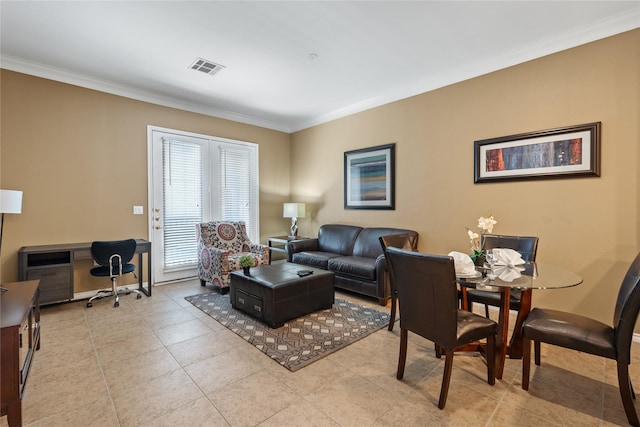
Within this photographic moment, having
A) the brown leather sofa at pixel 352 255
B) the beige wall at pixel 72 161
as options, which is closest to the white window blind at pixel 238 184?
the beige wall at pixel 72 161

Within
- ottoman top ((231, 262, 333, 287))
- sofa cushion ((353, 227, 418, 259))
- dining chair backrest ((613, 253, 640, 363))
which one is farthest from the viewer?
sofa cushion ((353, 227, 418, 259))

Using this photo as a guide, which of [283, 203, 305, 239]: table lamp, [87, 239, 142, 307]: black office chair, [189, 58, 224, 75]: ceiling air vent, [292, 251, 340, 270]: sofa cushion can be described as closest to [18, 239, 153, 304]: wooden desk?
[87, 239, 142, 307]: black office chair

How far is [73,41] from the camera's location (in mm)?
3002

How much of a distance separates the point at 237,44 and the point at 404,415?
11.7 feet

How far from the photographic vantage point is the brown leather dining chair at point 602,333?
165 centimetres

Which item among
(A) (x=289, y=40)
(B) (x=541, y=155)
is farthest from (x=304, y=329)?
(B) (x=541, y=155)

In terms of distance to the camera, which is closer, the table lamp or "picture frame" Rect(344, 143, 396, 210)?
"picture frame" Rect(344, 143, 396, 210)

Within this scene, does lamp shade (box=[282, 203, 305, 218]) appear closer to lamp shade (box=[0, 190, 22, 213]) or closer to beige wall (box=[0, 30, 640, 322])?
beige wall (box=[0, 30, 640, 322])

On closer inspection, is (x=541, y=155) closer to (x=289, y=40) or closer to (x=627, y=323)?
(x=627, y=323)

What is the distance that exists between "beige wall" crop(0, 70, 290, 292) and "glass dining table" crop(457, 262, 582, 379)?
4495 millimetres

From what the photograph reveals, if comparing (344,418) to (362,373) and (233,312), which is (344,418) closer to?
(362,373)

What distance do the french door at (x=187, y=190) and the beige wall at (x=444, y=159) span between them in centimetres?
19

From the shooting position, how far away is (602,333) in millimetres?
1786

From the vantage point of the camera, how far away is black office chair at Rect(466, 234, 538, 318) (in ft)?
8.05
